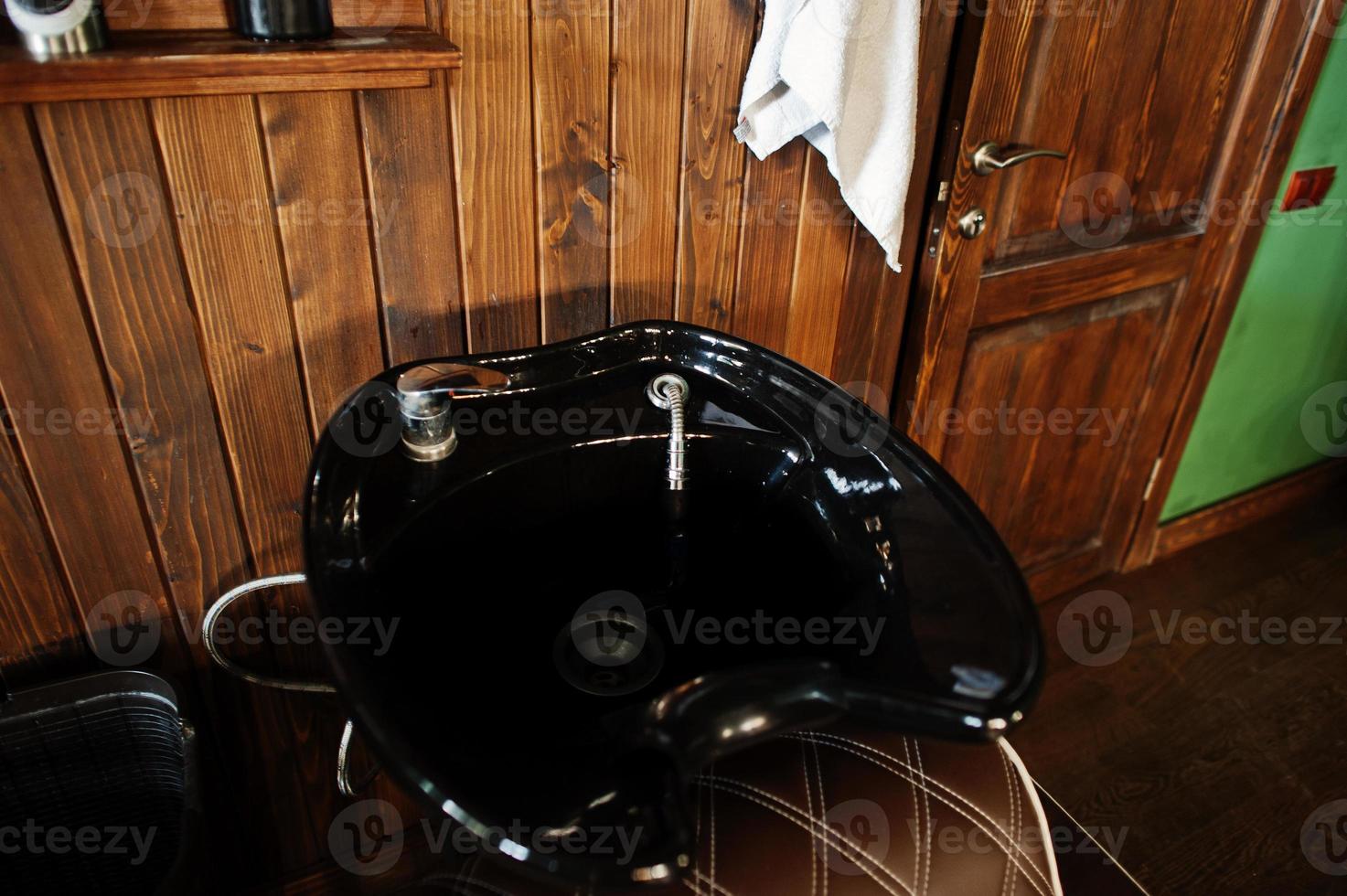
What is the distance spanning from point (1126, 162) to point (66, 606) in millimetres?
1706

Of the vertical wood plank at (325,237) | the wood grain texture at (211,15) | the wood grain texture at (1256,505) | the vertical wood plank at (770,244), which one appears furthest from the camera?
the wood grain texture at (1256,505)

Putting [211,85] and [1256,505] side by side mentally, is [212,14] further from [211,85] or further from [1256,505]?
[1256,505]

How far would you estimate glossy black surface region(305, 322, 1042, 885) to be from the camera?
2.21 feet

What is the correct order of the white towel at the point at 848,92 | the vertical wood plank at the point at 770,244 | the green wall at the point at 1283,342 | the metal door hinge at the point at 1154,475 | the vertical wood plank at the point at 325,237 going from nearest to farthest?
the vertical wood plank at the point at 325,237, the white towel at the point at 848,92, the vertical wood plank at the point at 770,244, the green wall at the point at 1283,342, the metal door hinge at the point at 1154,475

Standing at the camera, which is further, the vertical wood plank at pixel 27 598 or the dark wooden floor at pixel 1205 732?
the dark wooden floor at pixel 1205 732

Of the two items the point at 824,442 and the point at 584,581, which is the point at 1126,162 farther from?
the point at 584,581

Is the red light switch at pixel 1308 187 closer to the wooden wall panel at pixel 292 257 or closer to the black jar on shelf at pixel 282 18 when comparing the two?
the wooden wall panel at pixel 292 257

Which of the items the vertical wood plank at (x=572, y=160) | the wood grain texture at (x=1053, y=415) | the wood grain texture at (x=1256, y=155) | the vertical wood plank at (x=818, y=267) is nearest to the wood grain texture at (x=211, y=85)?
the vertical wood plank at (x=572, y=160)

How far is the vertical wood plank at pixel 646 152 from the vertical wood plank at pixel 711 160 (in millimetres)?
17

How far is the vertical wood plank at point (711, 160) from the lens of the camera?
1113 mm

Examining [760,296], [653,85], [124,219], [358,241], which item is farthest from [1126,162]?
[124,219]

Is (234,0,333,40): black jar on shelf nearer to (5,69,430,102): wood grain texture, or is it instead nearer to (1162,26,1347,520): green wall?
(5,69,430,102): wood grain texture

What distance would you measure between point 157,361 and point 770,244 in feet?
2.62

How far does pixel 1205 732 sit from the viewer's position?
69.9 inches
